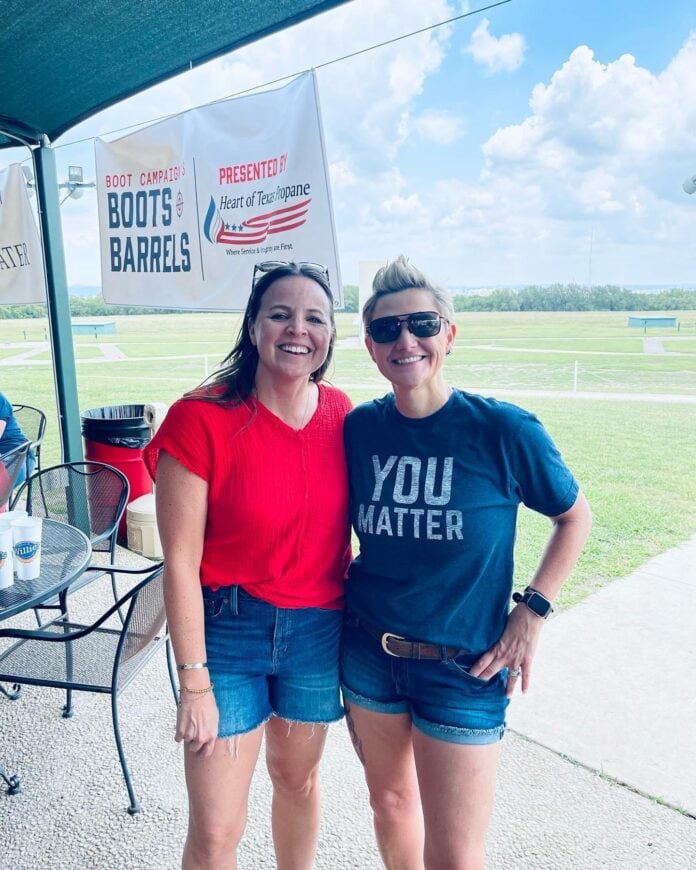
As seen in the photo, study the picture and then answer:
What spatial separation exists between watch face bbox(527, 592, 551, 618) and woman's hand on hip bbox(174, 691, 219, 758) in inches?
29.4

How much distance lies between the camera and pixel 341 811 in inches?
86.5

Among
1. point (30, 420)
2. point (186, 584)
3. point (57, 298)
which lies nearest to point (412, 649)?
point (186, 584)

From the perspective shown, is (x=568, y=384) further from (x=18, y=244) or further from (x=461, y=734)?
(x=461, y=734)

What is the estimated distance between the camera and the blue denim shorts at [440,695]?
136 cm

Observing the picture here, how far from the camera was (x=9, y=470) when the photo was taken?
3.68 metres

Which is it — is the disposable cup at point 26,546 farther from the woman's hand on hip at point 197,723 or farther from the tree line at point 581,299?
the tree line at point 581,299

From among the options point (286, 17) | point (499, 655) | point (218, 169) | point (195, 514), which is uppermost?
point (286, 17)

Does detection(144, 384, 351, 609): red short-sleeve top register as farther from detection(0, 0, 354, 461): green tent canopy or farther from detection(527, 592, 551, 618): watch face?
detection(0, 0, 354, 461): green tent canopy

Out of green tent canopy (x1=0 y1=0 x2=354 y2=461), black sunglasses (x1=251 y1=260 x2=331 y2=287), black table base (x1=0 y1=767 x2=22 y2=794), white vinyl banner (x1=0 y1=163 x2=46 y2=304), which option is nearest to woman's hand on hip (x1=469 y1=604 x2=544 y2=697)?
black sunglasses (x1=251 y1=260 x2=331 y2=287)

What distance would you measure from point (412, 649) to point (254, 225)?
106 inches

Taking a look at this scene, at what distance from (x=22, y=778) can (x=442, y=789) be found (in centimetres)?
179

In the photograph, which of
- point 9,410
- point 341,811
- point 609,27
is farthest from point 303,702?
point 609,27

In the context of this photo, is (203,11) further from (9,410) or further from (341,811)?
(341,811)

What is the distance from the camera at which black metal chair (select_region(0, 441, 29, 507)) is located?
11.0 ft
